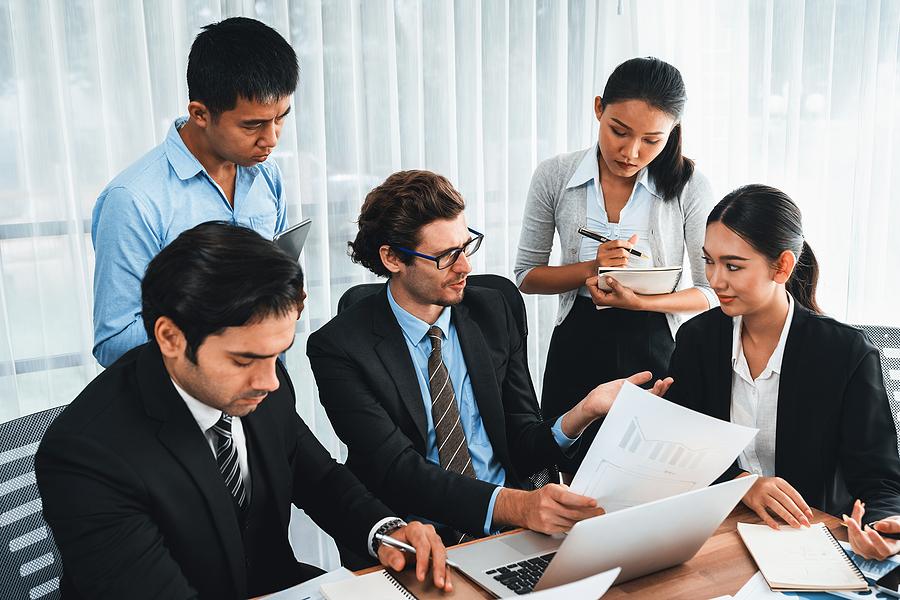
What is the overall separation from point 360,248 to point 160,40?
1134mm

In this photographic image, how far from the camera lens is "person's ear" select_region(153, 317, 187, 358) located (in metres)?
1.12

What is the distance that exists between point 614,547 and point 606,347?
1.20 metres

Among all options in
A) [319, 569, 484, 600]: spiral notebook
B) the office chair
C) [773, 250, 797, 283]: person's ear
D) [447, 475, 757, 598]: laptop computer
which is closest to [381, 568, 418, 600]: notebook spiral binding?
[319, 569, 484, 600]: spiral notebook

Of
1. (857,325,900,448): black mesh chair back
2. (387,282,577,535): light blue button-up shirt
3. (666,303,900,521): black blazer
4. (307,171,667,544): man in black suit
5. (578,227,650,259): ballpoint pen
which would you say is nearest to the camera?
(666,303,900,521): black blazer

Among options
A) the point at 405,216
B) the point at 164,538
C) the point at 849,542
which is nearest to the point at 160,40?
the point at 405,216

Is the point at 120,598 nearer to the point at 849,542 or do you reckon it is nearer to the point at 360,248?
the point at 360,248

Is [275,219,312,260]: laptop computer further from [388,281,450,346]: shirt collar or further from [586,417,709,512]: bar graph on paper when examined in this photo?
[586,417,709,512]: bar graph on paper

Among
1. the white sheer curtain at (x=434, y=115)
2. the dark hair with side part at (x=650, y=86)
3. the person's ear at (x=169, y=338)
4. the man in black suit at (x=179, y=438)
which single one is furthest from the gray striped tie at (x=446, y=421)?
the white sheer curtain at (x=434, y=115)

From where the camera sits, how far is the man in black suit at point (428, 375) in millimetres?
1592

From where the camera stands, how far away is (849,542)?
1.26 meters

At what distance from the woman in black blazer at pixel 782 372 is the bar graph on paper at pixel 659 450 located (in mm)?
318

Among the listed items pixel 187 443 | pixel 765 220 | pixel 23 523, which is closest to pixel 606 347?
pixel 765 220

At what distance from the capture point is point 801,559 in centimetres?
120

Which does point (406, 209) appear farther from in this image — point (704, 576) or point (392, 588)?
point (704, 576)
